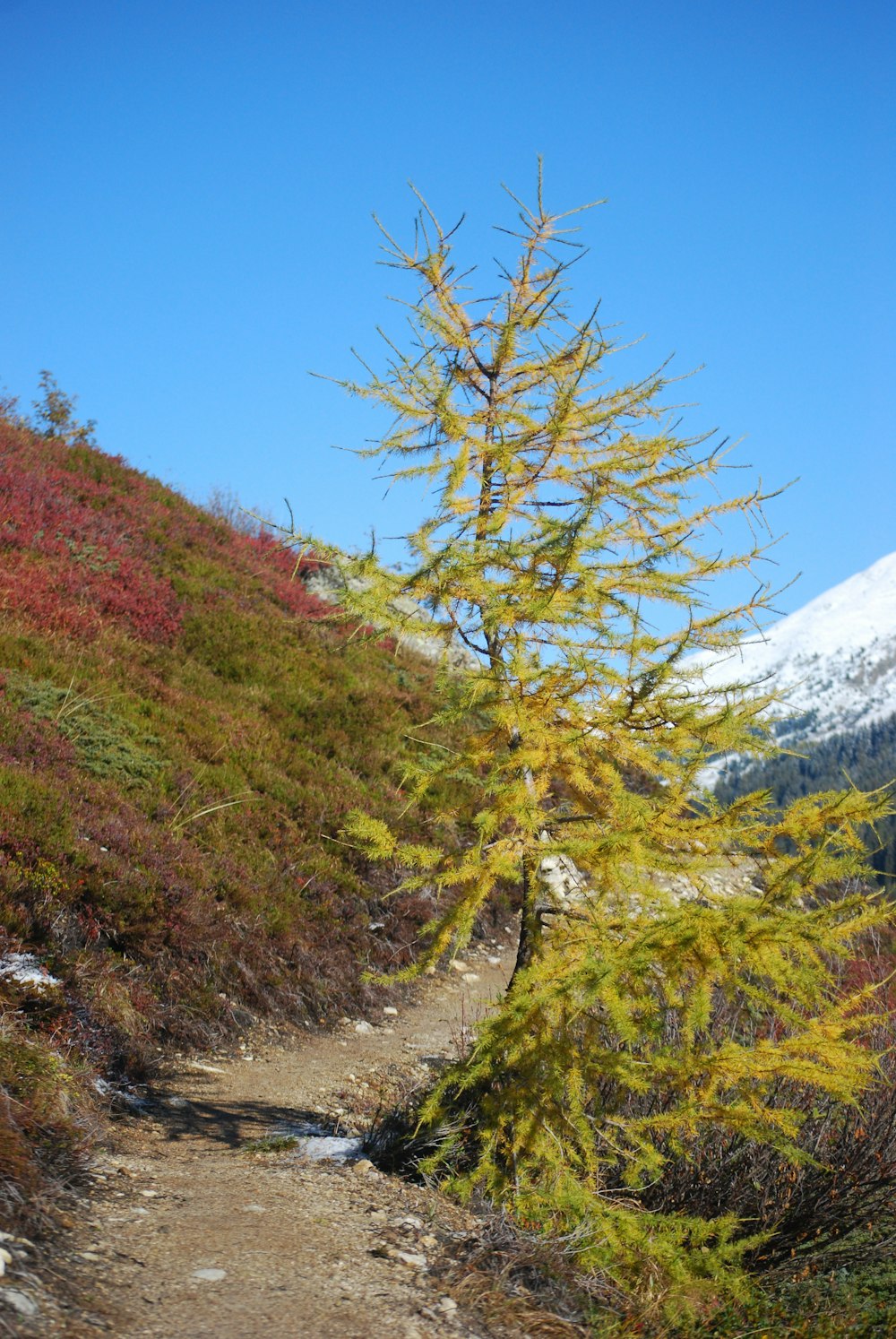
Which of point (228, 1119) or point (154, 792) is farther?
point (154, 792)

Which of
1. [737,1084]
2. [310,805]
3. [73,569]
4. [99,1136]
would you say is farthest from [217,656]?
[737,1084]

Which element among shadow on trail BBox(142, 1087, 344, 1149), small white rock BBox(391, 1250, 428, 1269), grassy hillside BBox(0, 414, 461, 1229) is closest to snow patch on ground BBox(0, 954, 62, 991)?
grassy hillside BBox(0, 414, 461, 1229)

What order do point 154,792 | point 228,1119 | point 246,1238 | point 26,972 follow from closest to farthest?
point 246,1238
point 228,1119
point 26,972
point 154,792

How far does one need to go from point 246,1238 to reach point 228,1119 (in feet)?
7.09

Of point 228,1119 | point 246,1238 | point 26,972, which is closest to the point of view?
point 246,1238

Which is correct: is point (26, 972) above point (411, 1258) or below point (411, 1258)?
above

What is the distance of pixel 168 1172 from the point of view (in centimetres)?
487

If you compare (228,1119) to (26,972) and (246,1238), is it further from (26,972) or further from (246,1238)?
(246,1238)

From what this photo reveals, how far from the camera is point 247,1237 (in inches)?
156

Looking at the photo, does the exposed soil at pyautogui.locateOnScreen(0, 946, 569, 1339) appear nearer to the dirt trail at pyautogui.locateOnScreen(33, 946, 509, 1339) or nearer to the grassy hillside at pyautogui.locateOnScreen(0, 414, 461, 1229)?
the dirt trail at pyautogui.locateOnScreen(33, 946, 509, 1339)

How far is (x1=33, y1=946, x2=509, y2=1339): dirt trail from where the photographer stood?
3.31 meters

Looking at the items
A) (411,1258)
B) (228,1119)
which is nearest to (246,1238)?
(411,1258)

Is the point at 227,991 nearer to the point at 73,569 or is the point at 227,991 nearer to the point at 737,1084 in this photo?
the point at 737,1084

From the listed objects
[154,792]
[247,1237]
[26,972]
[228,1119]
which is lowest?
[228,1119]
